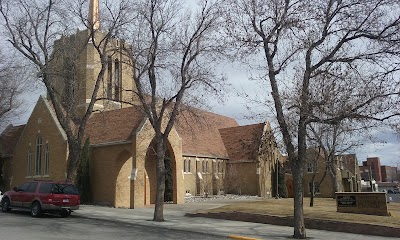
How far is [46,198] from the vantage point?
1978 cm

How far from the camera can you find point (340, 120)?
14.6 m

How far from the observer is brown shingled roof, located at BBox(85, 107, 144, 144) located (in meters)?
30.0

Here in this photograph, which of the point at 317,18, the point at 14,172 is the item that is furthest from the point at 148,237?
the point at 14,172

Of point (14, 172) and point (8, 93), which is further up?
point (8, 93)

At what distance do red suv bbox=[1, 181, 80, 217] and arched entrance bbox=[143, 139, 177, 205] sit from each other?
1147cm

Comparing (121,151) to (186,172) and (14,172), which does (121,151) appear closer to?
(186,172)

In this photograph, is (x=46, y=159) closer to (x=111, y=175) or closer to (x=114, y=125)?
(x=114, y=125)

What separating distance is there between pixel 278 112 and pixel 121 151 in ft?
55.2

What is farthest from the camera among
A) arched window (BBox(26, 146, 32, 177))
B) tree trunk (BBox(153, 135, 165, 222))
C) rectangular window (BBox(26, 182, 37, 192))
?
arched window (BBox(26, 146, 32, 177))

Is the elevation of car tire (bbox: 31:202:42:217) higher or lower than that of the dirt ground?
higher

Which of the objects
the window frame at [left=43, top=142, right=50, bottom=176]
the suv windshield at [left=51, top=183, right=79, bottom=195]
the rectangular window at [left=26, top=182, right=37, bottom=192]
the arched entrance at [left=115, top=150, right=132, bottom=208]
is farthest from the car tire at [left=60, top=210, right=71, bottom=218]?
the window frame at [left=43, top=142, right=50, bottom=176]

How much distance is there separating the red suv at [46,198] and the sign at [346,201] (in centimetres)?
1475

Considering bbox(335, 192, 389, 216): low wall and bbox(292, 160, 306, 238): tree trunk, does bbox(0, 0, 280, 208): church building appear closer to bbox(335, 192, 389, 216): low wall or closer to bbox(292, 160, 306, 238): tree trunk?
bbox(292, 160, 306, 238): tree trunk

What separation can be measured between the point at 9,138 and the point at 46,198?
24.1m
